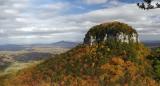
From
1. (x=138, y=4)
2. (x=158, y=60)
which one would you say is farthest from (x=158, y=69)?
(x=138, y=4)

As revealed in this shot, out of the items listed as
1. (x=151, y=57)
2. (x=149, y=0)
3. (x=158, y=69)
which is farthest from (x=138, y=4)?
(x=158, y=69)

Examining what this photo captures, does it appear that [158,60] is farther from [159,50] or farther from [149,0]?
[149,0]

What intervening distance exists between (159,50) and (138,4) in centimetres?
1247

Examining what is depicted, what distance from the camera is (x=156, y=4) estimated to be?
43.3 meters

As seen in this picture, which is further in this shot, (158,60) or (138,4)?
(158,60)

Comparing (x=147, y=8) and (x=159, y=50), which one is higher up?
(x=147, y=8)

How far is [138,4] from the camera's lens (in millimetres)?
45531

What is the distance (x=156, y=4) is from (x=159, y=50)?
13845 mm

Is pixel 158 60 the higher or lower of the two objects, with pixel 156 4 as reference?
lower

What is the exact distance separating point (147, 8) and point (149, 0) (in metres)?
1.08

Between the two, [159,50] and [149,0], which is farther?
[159,50]

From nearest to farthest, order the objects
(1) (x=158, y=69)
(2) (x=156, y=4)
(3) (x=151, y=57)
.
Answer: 1. (2) (x=156, y=4)
2. (3) (x=151, y=57)
3. (1) (x=158, y=69)

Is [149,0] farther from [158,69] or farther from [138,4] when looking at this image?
[158,69]

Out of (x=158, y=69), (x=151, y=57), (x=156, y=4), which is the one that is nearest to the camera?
(x=156, y=4)
